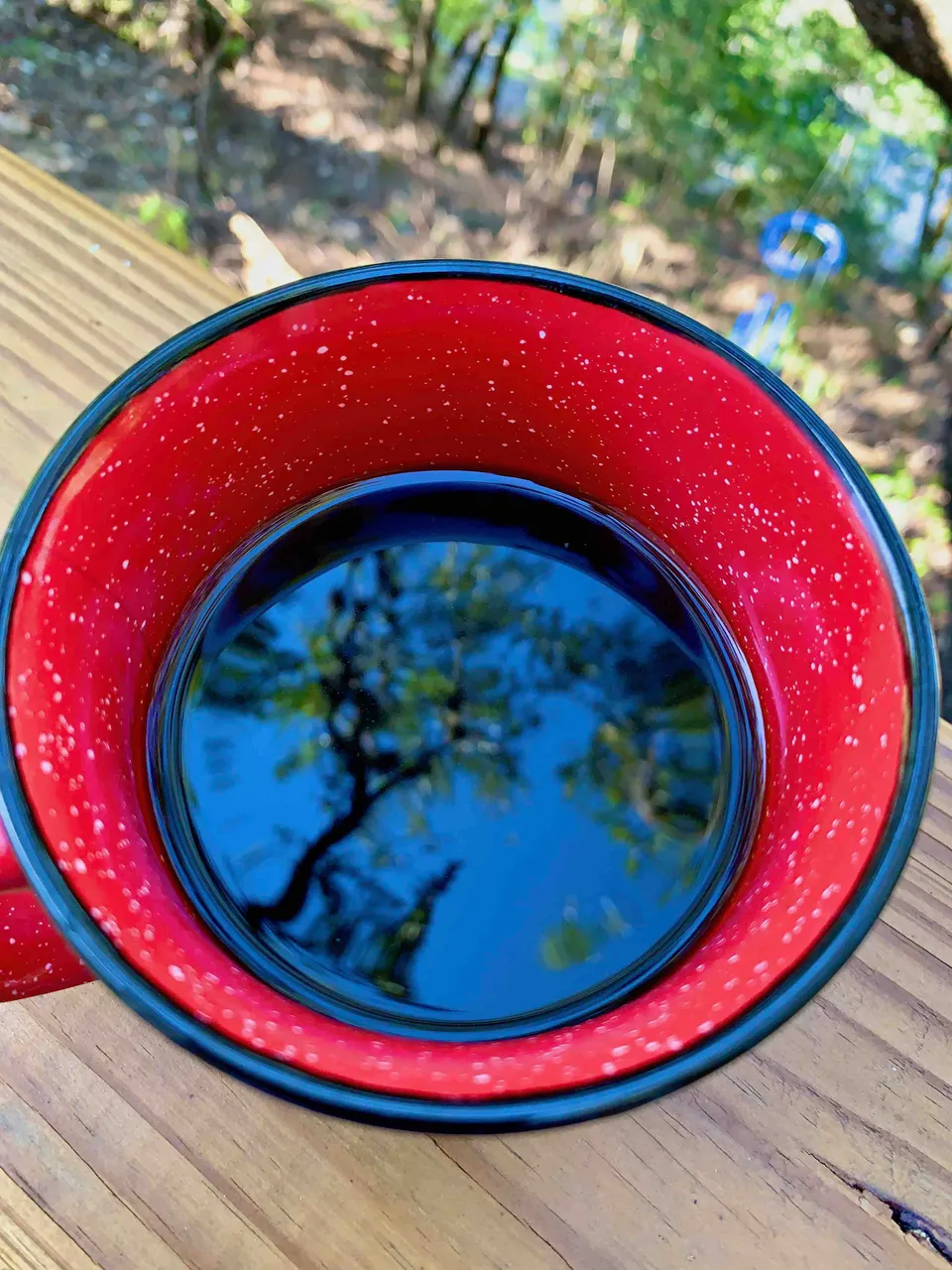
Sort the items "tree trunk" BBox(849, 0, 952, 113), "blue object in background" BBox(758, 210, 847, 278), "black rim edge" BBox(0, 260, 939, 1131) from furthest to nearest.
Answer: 1. "blue object in background" BBox(758, 210, 847, 278)
2. "tree trunk" BBox(849, 0, 952, 113)
3. "black rim edge" BBox(0, 260, 939, 1131)

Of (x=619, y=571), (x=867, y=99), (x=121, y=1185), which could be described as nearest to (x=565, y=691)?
(x=619, y=571)

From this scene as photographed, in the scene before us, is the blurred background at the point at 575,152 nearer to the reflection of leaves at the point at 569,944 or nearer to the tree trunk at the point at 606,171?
the tree trunk at the point at 606,171

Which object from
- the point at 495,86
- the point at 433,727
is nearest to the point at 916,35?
the point at 495,86

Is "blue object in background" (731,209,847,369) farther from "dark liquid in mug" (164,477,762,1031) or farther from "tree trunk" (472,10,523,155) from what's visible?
"dark liquid in mug" (164,477,762,1031)

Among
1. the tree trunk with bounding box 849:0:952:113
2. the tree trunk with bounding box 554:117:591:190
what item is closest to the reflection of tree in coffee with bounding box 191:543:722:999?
the tree trunk with bounding box 849:0:952:113

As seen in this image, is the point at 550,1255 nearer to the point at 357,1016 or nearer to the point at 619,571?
the point at 357,1016

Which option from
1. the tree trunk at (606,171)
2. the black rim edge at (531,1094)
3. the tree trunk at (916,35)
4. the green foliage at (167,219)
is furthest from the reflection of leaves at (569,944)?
the tree trunk at (606,171)

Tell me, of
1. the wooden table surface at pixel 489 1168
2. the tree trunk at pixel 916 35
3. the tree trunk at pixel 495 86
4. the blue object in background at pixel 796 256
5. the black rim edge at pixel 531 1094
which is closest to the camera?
the black rim edge at pixel 531 1094
